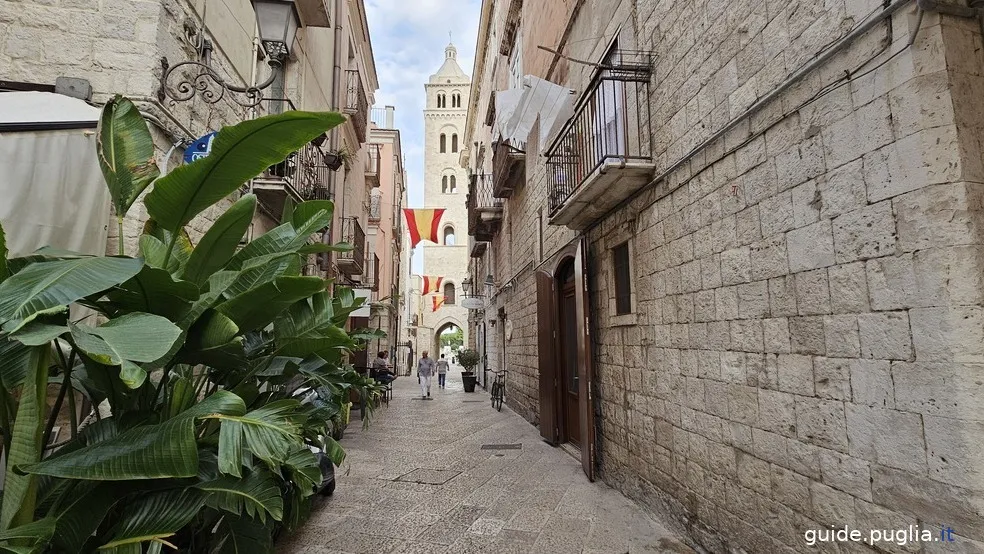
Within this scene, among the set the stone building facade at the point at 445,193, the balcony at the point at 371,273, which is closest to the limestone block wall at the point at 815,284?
the balcony at the point at 371,273

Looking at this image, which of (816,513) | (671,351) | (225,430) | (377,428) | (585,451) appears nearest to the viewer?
(225,430)

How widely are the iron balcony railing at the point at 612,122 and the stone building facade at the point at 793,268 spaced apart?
0.04 m

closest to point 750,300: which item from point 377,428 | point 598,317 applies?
point 598,317

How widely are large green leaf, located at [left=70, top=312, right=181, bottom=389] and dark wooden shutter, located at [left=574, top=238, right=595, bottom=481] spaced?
4561 mm

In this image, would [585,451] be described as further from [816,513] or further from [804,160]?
[804,160]

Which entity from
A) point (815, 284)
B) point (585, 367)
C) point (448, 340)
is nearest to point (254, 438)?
point (815, 284)

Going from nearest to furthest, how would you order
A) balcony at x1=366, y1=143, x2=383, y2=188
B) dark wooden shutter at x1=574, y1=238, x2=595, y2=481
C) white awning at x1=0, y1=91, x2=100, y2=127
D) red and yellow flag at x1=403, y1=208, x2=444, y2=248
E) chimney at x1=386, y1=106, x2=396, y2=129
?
white awning at x1=0, y1=91, x2=100, y2=127
dark wooden shutter at x1=574, y1=238, x2=595, y2=481
red and yellow flag at x1=403, y1=208, x2=444, y2=248
balcony at x1=366, y1=143, x2=383, y2=188
chimney at x1=386, y1=106, x2=396, y2=129

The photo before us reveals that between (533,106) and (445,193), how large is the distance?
30.9 m

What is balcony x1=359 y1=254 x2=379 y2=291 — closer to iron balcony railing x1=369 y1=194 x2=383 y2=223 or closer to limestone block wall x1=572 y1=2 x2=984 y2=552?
iron balcony railing x1=369 y1=194 x2=383 y2=223

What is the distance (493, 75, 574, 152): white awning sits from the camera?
6328 mm

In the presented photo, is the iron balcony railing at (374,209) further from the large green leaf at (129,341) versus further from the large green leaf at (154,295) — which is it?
the large green leaf at (129,341)

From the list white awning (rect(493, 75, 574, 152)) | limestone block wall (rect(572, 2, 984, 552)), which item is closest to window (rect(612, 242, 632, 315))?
limestone block wall (rect(572, 2, 984, 552))

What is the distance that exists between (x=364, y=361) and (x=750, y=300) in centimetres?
1020

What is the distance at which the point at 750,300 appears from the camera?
3117mm
